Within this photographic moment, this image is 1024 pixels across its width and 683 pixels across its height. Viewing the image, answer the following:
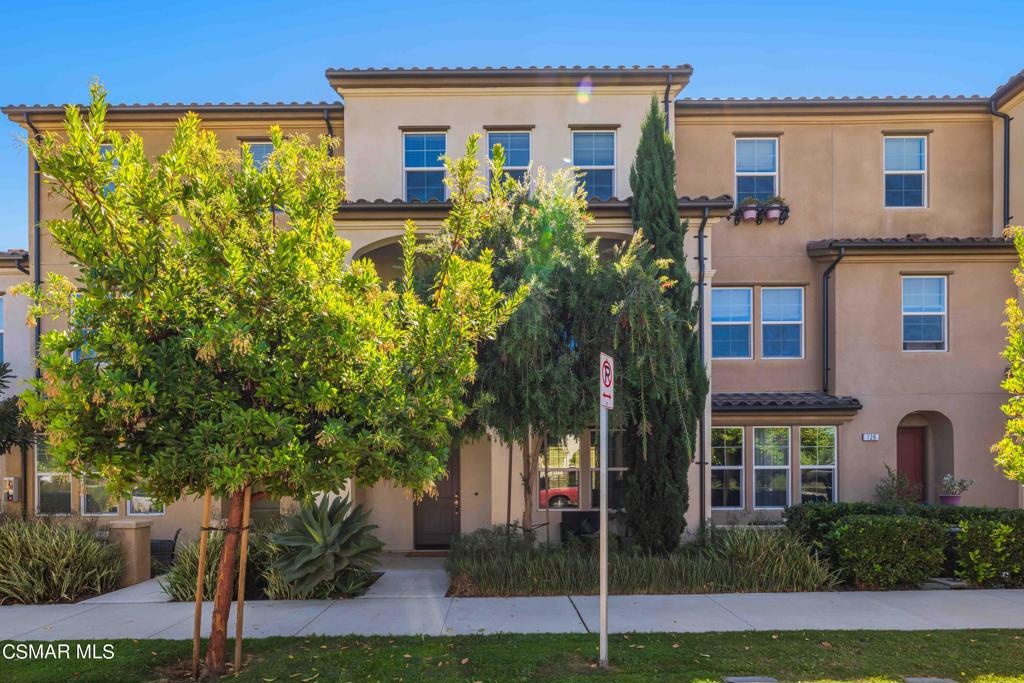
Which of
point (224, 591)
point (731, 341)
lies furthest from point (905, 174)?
point (224, 591)

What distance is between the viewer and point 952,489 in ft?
44.3

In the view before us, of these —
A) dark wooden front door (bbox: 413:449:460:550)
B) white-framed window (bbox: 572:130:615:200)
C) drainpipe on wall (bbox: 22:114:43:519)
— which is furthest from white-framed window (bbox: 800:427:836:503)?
drainpipe on wall (bbox: 22:114:43:519)

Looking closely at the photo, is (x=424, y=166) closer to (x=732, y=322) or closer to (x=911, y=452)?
(x=732, y=322)

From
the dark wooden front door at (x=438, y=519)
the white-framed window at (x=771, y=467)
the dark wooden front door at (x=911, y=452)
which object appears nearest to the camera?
the dark wooden front door at (x=438, y=519)

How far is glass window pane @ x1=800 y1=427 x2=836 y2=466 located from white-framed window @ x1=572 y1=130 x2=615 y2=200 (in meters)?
6.66

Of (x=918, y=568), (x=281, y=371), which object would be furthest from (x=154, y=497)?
(x=918, y=568)

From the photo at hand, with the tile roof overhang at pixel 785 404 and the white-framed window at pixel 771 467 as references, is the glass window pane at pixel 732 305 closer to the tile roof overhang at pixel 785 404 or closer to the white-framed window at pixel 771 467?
the tile roof overhang at pixel 785 404

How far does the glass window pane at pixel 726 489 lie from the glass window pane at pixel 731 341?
2.55 meters

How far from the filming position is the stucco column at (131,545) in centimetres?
1038

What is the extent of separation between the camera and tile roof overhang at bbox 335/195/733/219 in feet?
38.2

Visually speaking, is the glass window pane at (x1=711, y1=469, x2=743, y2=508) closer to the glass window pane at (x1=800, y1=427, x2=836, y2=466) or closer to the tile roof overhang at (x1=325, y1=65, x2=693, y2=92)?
the glass window pane at (x1=800, y1=427, x2=836, y2=466)

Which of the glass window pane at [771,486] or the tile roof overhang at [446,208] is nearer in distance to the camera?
the tile roof overhang at [446,208]

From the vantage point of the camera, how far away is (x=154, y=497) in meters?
6.11

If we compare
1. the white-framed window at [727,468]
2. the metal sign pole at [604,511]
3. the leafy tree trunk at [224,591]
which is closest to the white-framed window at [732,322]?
the white-framed window at [727,468]
